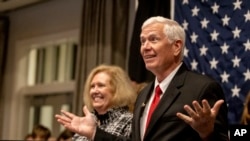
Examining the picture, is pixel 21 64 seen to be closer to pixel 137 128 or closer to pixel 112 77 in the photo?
pixel 112 77

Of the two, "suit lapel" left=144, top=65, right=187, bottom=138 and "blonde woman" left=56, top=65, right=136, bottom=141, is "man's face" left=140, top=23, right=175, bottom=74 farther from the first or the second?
"blonde woman" left=56, top=65, right=136, bottom=141

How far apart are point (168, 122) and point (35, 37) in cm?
452

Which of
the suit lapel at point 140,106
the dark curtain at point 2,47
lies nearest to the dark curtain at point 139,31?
the suit lapel at point 140,106

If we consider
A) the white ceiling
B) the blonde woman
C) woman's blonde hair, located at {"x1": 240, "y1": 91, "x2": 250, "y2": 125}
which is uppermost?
the white ceiling

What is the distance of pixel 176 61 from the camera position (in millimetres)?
2291

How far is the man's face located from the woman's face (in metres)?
0.62

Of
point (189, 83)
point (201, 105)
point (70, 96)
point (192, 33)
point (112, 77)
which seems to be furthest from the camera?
point (70, 96)

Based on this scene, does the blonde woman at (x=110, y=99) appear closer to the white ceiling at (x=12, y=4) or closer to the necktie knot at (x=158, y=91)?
the necktie knot at (x=158, y=91)

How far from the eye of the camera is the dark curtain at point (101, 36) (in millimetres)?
5016

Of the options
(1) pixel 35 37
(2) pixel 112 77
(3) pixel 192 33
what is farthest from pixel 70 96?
(2) pixel 112 77

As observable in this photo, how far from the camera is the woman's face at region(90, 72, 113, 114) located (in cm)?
280

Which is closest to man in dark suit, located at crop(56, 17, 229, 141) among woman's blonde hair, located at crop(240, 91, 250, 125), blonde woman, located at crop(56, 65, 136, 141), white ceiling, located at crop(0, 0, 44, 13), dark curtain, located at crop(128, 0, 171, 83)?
blonde woman, located at crop(56, 65, 136, 141)

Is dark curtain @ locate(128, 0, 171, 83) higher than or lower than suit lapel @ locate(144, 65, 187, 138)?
higher

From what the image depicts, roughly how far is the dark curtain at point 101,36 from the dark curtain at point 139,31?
0.32 m
